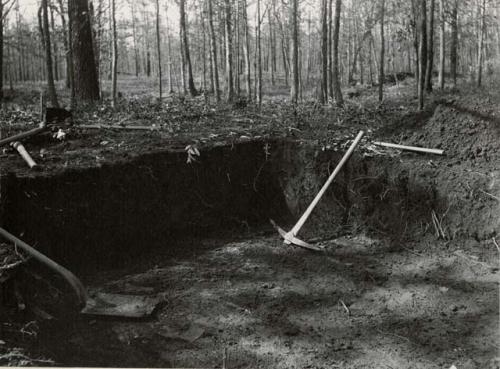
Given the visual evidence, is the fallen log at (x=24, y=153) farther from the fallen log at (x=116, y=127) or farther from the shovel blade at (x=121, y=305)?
the shovel blade at (x=121, y=305)

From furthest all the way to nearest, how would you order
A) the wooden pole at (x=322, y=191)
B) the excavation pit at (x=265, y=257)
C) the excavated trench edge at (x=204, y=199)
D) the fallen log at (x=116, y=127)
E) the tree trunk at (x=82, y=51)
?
the tree trunk at (x=82, y=51), the fallen log at (x=116, y=127), the wooden pole at (x=322, y=191), the excavated trench edge at (x=204, y=199), the excavation pit at (x=265, y=257)

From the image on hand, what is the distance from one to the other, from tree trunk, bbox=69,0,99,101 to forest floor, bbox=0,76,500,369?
2738 mm

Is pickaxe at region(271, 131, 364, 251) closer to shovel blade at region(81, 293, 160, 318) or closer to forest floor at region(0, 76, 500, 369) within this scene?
forest floor at region(0, 76, 500, 369)

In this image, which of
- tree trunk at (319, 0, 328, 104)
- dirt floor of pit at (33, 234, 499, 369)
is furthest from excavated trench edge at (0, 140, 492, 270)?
tree trunk at (319, 0, 328, 104)

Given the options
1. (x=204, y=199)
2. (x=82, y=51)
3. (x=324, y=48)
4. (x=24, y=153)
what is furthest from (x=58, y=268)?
(x=324, y=48)

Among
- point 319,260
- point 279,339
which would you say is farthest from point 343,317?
point 319,260

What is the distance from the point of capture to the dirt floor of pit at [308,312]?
4.83 m

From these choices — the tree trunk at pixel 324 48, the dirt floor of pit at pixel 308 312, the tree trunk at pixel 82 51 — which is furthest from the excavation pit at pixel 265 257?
the tree trunk at pixel 324 48

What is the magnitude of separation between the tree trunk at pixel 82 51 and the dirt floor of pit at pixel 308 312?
6.13 metres

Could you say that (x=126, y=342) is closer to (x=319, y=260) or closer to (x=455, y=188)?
(x=319, y=260)

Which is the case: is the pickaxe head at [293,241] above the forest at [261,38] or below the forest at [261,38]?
below

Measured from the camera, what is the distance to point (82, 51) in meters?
11.3

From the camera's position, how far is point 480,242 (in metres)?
6.30

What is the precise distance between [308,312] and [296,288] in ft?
1.90
